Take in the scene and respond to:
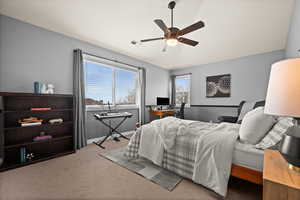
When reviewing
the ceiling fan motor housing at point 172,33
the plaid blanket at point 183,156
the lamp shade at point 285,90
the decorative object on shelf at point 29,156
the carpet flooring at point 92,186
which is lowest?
the carpet flooring at point 92,186

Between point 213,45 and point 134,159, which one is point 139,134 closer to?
point 134,159

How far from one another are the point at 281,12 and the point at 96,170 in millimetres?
4090

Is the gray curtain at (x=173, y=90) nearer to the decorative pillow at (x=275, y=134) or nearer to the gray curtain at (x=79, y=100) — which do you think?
the gray curtain at (x=79, y=100)

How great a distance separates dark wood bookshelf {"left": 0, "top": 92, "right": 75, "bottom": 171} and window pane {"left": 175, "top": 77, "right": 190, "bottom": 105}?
418cm

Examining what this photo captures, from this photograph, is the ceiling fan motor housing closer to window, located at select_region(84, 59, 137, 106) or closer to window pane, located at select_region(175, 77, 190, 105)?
window, located at select_region(84, 59, 137, 106)

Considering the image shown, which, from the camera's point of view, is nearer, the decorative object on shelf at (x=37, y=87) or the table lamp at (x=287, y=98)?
the table lamp at (x=287, y=98)

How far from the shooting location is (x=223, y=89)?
4438 millimetres

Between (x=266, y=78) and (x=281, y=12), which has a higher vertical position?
(x=281, y=12)

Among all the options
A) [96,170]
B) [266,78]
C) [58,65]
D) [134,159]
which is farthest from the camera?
[266,78]

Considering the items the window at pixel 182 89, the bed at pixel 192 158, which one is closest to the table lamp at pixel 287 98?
the bed at pixel 192 158

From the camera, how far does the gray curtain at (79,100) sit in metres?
2.83

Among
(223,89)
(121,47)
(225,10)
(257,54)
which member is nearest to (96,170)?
(121,47)

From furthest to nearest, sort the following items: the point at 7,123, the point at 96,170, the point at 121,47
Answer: the point at 121,47 → the point at 7,123 → the point at 96,170

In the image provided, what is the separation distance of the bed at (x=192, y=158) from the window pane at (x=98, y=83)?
183 cm
